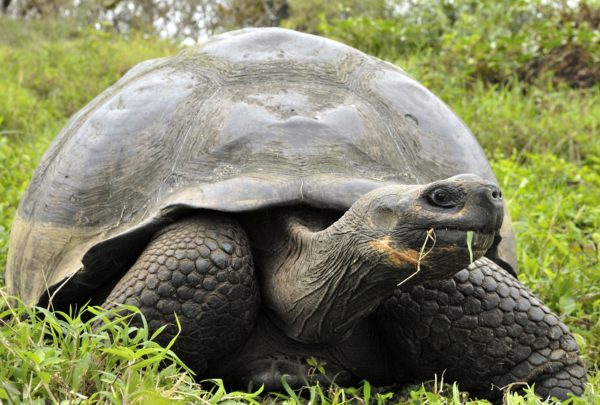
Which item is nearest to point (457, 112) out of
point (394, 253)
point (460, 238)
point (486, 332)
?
point (486, 332)

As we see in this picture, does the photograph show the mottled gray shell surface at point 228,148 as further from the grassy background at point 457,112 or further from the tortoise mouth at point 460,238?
the tortoise mouth at point 460,238

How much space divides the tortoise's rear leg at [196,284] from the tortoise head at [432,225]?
50cm

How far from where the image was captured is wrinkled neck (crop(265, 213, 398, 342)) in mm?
2391

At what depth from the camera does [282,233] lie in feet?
9.25

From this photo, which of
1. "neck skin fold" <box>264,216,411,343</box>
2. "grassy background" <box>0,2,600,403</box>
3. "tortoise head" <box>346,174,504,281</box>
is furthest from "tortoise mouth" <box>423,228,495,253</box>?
"grassy background" <box>0,2,600,403</box>

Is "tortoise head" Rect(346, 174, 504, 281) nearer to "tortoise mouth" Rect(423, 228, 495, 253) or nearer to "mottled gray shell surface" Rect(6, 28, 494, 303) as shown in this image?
"tortoise mouth" Rect(423, 228, 495, 253)

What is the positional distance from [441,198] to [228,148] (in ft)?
3.14

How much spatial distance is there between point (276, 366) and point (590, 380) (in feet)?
3.47

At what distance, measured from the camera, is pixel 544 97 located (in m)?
7.14

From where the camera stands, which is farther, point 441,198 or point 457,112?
point 457,112

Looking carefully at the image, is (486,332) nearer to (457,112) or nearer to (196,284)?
(196,284)

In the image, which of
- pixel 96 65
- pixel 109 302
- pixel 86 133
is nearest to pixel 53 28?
pixel 96 65

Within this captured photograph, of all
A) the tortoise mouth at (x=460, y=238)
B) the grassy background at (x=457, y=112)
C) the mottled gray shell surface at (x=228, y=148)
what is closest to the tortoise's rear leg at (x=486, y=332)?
the grassy background at (x=457, y=112)

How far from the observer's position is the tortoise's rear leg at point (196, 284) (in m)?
2.66
